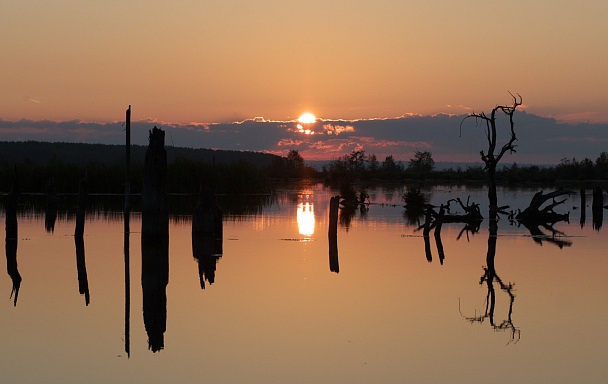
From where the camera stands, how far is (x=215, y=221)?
24234 millimetres

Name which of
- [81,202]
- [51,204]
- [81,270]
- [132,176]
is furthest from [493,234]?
[132,176]

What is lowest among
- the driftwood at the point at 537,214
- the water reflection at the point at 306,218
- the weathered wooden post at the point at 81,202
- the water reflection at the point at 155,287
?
the water reflection at the point at 306,218

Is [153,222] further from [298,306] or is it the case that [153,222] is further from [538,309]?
[538,309]

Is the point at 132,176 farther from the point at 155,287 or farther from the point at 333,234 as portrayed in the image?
the point at 155,287

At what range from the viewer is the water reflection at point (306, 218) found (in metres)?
29.7

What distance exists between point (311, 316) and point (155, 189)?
809 cm

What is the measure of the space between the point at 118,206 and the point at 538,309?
28.7 metres

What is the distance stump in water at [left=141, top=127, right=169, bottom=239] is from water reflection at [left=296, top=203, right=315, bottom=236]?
8227 mm

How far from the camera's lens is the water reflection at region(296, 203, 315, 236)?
29.7m

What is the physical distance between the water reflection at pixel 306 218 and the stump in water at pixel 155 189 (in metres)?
8.23

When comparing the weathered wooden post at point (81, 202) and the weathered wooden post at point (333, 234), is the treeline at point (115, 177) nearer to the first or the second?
the weathered wooden post at point (81, 202)

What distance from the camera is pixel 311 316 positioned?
13648mm

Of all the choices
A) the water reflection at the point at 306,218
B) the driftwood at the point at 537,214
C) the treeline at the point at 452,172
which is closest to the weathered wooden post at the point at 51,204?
the water reflection at the point at 306,218

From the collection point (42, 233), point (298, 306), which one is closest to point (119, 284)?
point (298, 306)
